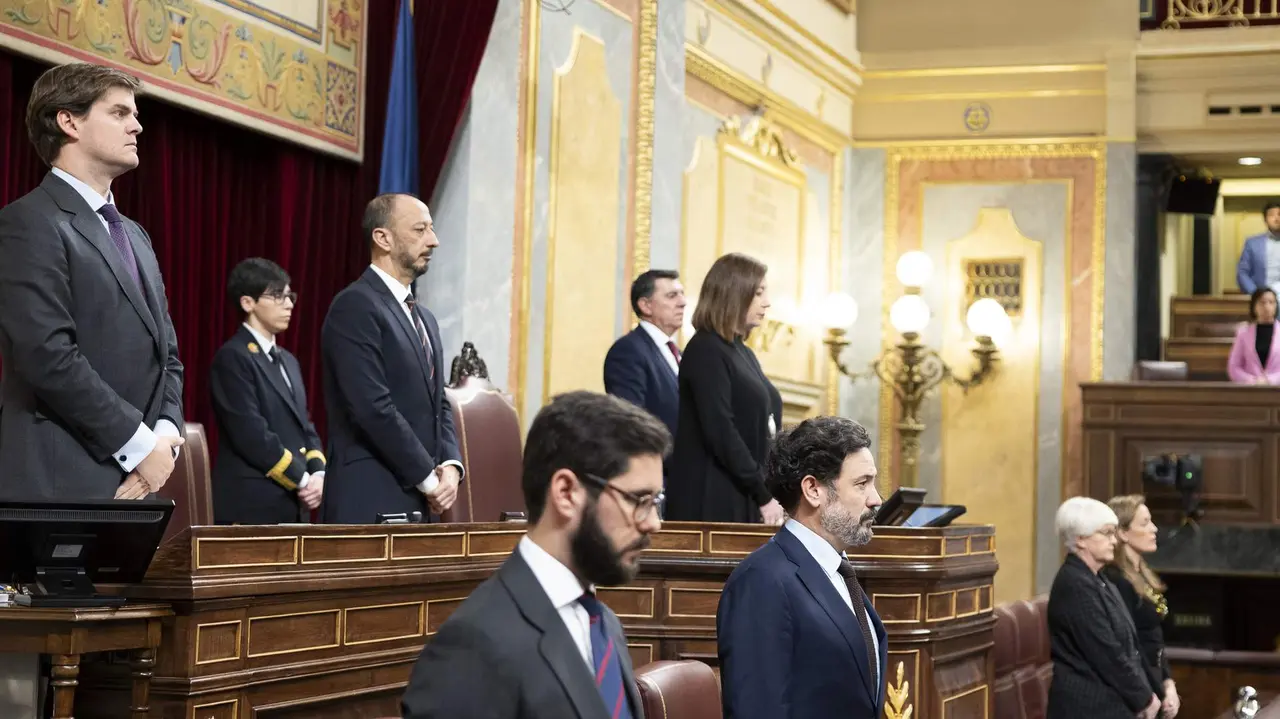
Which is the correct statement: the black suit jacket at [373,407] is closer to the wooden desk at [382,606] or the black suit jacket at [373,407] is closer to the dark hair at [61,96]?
the wooden desk at [382,606]

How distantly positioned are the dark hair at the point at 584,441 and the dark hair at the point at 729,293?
2.90m

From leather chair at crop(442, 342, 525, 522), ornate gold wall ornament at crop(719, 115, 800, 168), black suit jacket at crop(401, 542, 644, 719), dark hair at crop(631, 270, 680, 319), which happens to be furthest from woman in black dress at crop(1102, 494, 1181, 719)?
ornate gold wall ornament at crop(719, 115, 800, 168)

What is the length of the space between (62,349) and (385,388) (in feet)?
3.81

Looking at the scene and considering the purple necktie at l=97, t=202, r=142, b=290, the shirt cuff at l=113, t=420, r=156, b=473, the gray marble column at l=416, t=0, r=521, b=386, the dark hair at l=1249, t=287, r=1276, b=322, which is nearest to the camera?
the shirt cuff at l=113, t=420, r=156, b=473

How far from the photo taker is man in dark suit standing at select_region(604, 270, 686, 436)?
5.10 meters

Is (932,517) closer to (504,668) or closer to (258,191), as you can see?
(258,191)

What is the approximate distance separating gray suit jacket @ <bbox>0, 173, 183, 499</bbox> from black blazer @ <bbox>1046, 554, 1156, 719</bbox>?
10.3ft

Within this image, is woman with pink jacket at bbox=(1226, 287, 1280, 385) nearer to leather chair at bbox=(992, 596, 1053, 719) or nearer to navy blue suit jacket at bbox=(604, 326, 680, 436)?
leather chair at bbox=(992, 596, 1053, 719)

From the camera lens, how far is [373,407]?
4.01 meters

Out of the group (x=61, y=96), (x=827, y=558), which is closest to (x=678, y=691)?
(x=827, y=558)

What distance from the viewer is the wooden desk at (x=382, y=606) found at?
2.94 metres

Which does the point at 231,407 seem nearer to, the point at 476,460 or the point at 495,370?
the point at 476,460

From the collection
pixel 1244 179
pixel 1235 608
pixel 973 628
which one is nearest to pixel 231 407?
pixel 973 628

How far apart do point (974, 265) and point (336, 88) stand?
6.43 metres
